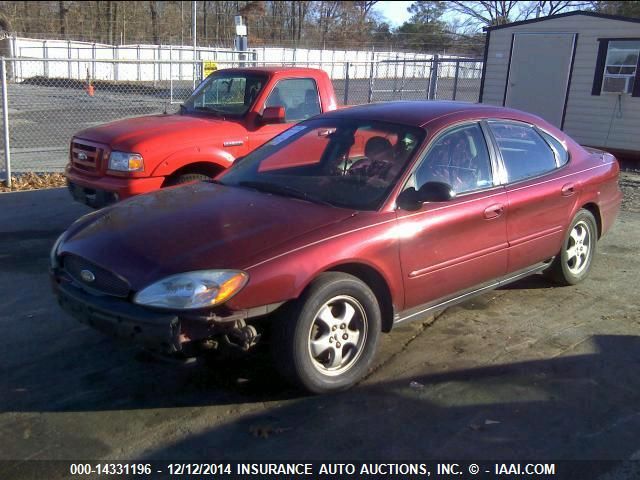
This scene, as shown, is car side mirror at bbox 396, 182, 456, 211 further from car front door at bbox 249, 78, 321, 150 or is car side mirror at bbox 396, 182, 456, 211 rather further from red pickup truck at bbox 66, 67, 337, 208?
car front door at bbox 249, 78, 321, 150

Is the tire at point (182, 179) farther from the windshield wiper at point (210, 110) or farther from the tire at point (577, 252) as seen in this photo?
the tire at point (577, 252)

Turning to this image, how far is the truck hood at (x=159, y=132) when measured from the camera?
258 inches

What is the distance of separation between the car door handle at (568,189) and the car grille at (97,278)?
11.8ft

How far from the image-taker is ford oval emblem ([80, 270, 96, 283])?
368cm

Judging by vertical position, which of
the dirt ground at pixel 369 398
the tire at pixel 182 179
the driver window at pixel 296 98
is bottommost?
the dirt ground at pixel 369 398

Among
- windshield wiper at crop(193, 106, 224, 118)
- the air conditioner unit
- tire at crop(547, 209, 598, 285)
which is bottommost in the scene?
tire at crop(547, 209, 598, 285)

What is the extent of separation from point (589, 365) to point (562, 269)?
1487 mm

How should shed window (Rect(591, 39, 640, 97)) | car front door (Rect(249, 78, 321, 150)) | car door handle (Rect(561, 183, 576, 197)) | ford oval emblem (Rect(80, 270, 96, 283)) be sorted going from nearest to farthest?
ford oval emblem (Rect(80, 270, 96, 283))
car door handle (Rect(561, 183, 576, 197))
car front door (Rect(249, 78, 321, 150))
shed window (Rect(591, 39, 640, 97))

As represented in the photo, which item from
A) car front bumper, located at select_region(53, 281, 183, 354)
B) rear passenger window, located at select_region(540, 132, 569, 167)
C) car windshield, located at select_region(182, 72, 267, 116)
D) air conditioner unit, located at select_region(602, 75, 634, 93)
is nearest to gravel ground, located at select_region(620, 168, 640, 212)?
air conditioner unit, located at select_region(602, 75, 634, 93)

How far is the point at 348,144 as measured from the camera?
4.71m

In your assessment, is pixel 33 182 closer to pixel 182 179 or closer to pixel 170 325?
pixel 182 179

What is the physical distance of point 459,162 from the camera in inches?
182

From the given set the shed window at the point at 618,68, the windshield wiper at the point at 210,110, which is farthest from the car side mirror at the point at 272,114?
the shed window at the point at 618,68

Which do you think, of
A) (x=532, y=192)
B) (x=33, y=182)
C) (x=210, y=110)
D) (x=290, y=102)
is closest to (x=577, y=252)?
(x=532, y=192)
